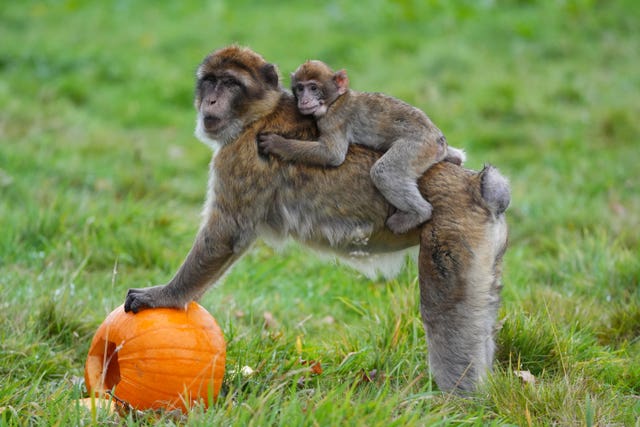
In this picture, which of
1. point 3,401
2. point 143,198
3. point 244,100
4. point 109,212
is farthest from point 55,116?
point 3,401

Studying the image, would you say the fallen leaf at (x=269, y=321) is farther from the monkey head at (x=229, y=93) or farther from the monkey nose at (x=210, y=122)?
the monkey nose at (x=210, y=122)

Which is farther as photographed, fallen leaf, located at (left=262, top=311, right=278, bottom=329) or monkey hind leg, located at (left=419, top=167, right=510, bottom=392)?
fallen leaf, located at (left=262, top=311, right=278, bottom=329)

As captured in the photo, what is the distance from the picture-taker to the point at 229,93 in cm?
465

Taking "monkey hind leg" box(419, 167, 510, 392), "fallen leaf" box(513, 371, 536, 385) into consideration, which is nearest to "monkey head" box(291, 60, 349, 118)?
"monkey hind leg" box(419, 167, 510, 392)

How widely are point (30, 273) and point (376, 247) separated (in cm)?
255

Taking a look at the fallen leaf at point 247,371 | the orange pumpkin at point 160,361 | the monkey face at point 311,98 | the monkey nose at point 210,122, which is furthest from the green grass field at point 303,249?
the monkey face at point 311,98

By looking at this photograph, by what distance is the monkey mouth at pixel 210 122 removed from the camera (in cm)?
459

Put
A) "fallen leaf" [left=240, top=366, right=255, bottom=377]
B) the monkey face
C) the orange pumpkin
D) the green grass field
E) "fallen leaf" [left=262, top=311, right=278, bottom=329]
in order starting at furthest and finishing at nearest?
"fallen leaf" [left=262, top=311, right=278, bottom=329] < the monkey face < "fallen leaf" [left=240, top=366, right=255, bottom=377] < the green grass field < the orange pumpkin

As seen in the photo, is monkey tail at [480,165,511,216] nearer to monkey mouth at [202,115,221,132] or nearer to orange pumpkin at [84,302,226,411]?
monkey mouth at [202,115,221,132]

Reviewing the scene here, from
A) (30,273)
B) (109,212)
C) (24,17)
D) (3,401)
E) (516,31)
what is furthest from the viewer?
(24,17)

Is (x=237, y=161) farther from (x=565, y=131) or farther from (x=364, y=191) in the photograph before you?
(x=565, y=131)

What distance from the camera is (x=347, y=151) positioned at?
15.2 feet

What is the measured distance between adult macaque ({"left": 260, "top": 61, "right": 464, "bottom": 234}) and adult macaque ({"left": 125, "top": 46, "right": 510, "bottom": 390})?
7cm

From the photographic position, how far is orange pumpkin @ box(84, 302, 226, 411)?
408cm
